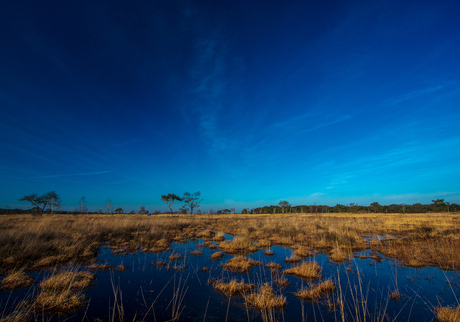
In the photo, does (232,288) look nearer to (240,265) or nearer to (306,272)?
(240,265)

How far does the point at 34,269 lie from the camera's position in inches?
300

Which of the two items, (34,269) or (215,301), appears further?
(34,269)

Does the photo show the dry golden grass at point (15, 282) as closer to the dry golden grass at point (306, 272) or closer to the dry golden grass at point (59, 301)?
the dry golden grass at point (59, 301)

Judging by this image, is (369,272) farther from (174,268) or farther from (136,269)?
(136,269)

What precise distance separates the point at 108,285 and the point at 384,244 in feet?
55.3

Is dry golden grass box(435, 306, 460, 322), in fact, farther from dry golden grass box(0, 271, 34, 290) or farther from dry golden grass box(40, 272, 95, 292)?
dry golden grass box(0, 271, 34, 290)

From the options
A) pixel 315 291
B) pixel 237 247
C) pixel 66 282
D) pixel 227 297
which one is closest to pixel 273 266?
pixel 315 291

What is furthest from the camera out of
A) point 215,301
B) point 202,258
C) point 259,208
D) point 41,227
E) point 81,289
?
point 259,208

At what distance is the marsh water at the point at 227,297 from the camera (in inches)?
186

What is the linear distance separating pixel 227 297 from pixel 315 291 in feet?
9.00

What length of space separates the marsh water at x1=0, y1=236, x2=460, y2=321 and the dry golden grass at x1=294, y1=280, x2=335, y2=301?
194 mm

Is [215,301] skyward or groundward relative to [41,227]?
groundward

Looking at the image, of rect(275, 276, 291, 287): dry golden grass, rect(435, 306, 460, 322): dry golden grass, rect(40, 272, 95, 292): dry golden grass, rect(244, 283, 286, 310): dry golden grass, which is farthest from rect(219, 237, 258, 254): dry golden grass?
rect(435, 306, 460, 322): dry golden grass

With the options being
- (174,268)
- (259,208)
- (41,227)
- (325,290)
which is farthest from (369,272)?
(259,208)
